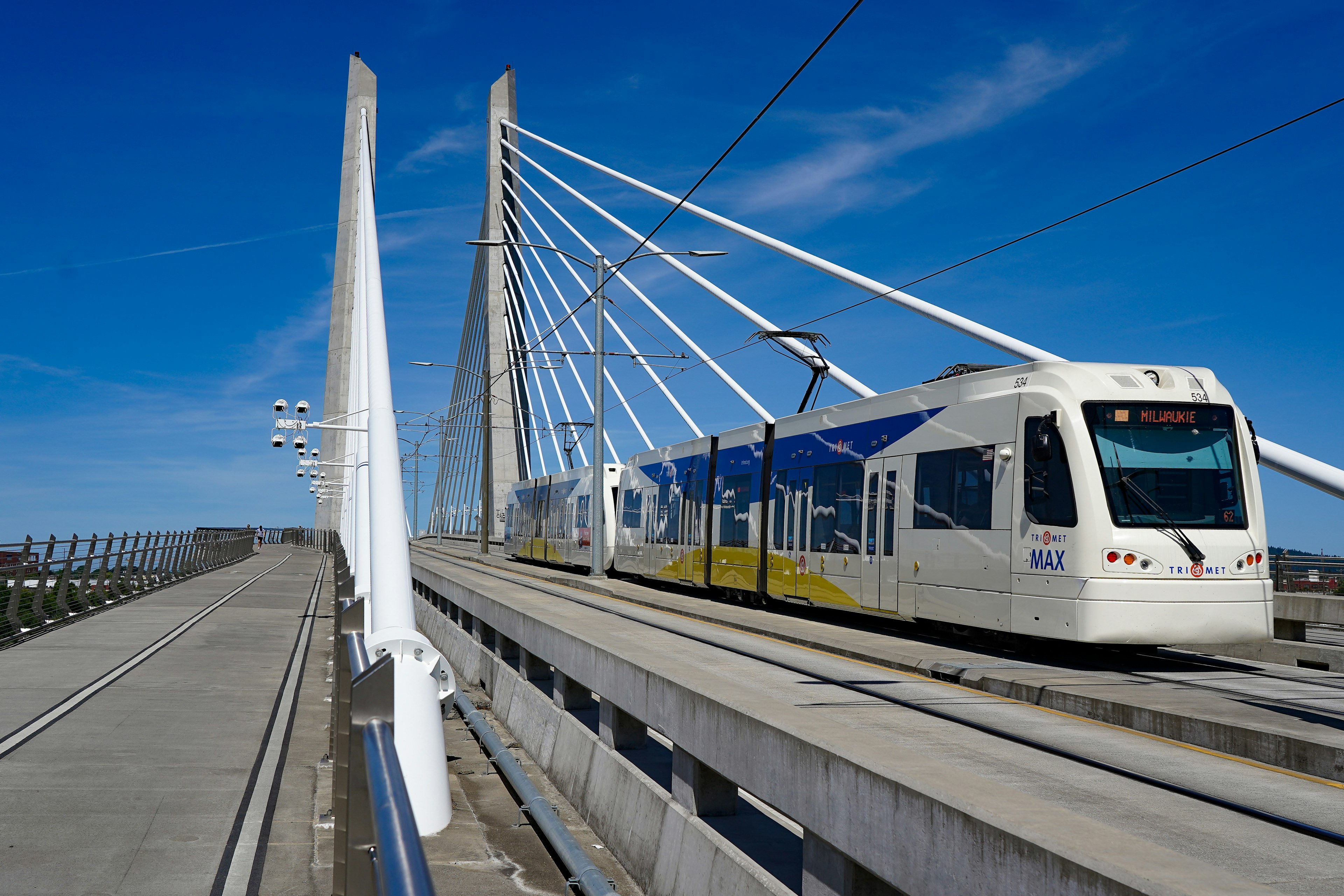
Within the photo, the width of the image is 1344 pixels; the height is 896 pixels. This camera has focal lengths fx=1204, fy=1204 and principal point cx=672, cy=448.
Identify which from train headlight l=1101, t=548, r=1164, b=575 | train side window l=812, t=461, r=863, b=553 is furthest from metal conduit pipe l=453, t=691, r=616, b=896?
train side window l=812, t=461, r=863, b=553

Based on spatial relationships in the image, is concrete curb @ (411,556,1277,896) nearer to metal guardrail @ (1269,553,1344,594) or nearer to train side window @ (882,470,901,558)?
train side window @ (882,470,901,558)

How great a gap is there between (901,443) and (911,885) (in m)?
10.5

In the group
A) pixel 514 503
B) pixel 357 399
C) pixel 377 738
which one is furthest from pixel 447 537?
pixel 377 738

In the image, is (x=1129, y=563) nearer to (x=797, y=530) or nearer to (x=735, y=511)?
(x=797, y=530)

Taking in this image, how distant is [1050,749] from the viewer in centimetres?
689

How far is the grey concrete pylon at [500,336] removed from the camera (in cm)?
5006

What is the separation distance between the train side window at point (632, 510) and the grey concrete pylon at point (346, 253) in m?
20.3

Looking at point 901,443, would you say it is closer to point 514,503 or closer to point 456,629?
point 456,629

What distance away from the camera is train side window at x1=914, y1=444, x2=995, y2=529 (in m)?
12.2

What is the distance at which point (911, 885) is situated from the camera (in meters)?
3.98

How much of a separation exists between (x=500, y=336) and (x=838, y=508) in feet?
124

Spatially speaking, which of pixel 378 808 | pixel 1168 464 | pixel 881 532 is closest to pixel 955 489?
pixel 881 532

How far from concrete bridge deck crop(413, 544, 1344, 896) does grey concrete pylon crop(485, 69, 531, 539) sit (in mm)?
37661

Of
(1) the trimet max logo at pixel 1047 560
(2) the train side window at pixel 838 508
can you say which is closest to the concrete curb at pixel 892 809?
(1) the trimet max logo at pixel 1047 560
